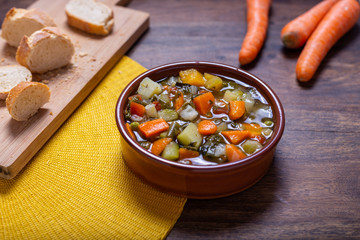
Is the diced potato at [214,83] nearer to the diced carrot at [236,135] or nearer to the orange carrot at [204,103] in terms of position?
the orange carrot at [204,103]

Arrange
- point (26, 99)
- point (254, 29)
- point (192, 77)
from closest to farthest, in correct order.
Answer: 1. point (26, 99)
2. point (192, 77)
3. point (254, 29)

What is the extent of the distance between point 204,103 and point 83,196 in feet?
3.54

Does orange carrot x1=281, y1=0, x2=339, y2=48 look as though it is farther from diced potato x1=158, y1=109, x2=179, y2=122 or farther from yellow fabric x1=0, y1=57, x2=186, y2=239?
yellow fabric x1=0, y1=57, x2=186, y2=239

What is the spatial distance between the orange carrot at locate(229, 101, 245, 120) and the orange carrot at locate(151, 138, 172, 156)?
0.52 metres

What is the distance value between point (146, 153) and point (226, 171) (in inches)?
20.2

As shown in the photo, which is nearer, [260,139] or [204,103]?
[260,139]

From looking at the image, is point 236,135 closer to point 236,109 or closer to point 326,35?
point 236,109

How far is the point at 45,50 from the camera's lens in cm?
348

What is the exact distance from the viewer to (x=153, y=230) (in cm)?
246

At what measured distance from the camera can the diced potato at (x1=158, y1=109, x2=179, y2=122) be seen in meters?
2.85

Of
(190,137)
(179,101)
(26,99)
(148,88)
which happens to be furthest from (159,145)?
(26,99)

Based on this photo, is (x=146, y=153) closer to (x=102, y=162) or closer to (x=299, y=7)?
(x=102, y=162)

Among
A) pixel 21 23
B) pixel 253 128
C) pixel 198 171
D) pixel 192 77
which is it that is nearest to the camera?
pixel 198 171

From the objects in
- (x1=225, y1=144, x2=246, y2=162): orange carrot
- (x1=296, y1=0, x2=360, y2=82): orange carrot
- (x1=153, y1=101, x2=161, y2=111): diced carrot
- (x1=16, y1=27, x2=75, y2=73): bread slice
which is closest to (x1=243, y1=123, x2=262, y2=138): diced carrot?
(x1=225, y1=144, x2=246, y2=162): orange carrot
